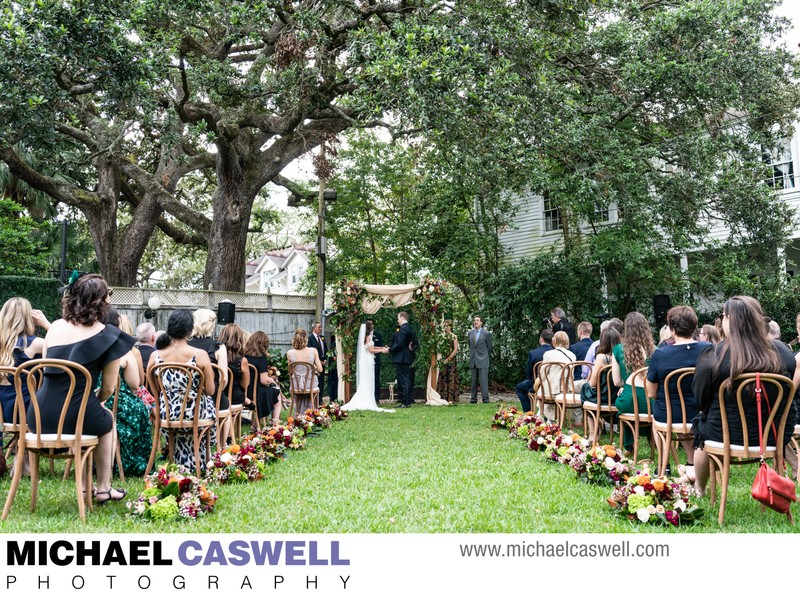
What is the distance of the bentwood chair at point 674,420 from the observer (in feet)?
16.7

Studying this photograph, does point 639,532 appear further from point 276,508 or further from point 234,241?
point 234,241

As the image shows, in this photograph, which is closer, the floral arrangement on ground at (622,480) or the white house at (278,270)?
the floral arrangement on ground at (622,480)

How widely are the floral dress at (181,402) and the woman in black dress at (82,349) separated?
48.0 inches

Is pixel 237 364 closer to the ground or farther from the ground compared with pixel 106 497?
farther from the ground

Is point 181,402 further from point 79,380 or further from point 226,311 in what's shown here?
point 226,311

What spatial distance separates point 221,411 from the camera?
647 centimetres

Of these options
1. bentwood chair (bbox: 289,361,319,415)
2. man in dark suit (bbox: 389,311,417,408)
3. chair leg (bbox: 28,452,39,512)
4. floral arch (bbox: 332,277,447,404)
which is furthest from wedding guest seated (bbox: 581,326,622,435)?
floral arch (bbox: 332,277,447,404)

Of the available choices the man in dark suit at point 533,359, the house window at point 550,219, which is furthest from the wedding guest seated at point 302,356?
the house window at point 550,219

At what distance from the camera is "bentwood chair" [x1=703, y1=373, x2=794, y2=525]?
412 centimetres

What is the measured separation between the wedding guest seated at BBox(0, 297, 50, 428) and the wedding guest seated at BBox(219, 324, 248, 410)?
2106mm

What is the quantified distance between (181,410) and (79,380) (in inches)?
60.3

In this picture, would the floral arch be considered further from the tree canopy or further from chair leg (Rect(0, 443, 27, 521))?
chair leg (Rect(0, 443, 27, 521))

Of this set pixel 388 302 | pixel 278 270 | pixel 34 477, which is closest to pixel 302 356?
pixel 388 302

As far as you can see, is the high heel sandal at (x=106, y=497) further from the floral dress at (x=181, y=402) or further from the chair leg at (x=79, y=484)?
the floral dress at (x=181, y=402)
